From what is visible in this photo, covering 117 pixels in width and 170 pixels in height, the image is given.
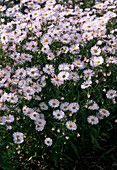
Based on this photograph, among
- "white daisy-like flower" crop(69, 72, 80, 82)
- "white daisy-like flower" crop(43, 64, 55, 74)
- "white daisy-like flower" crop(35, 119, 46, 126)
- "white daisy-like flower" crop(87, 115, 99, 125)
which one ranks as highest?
"white daisy-like flower" crop(43, 64, 55, 74)

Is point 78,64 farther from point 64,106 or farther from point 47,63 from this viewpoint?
point 64,106

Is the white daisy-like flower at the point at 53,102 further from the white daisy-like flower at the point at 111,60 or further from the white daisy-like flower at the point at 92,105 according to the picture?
the white daisy-like flower at the point at 111,60

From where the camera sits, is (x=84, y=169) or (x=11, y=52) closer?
(x=84, y=169)

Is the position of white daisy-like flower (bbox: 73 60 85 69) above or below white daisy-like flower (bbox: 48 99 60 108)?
above

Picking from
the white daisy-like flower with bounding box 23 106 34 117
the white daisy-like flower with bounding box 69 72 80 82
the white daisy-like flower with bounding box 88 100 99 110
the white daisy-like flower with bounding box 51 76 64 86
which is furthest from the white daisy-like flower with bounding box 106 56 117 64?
the white daisy-like flower with bounding box 23 106 34 117

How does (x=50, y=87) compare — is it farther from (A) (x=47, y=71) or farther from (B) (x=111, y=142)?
(B) (x=111, y=142)

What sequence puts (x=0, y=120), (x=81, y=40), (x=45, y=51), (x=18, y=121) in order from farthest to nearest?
(x=81, y=40) < (x=45, y=51) < (x=18, y=121) < (x=0, y=120)

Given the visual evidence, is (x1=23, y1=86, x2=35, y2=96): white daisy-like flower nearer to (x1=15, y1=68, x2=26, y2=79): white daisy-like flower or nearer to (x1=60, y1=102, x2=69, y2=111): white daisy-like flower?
(x1=15, y1=68, x2=26, y2=79): white daisy-like flower

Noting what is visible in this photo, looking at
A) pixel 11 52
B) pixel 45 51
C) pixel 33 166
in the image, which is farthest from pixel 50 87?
pixel 33 166
